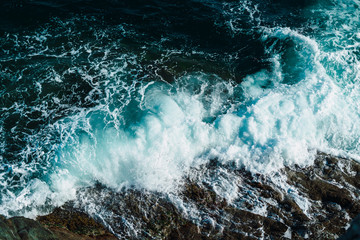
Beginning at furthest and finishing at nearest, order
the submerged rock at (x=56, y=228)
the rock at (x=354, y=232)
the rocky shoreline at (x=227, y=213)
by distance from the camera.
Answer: the rocky shoreline at (x=227, y=213), the submerged rock at (x=56, y=228), the rock at (x=354, y=232)

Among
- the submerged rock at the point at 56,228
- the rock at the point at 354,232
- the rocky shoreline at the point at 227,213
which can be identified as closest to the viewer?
the rock at the point at 354,232

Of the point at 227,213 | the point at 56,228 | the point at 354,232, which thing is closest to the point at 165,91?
the point at 227,213

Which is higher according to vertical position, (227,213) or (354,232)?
(354,232)

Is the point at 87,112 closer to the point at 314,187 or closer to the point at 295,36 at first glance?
the point at 314,187

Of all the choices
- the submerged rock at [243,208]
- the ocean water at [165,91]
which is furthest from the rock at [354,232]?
the ocean water at [165,91]

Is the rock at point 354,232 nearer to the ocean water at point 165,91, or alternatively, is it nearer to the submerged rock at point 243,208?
the submerged rock at point 243,208

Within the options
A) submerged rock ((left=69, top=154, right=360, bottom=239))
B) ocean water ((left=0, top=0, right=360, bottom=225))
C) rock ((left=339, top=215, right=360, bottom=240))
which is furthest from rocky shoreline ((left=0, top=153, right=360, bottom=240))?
rock ((left=339, top=215, right=360, bottom=240))

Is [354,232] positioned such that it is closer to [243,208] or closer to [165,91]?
[243,208]

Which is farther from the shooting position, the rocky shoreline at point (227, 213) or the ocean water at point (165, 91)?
the ocean water at point (165, 91)
